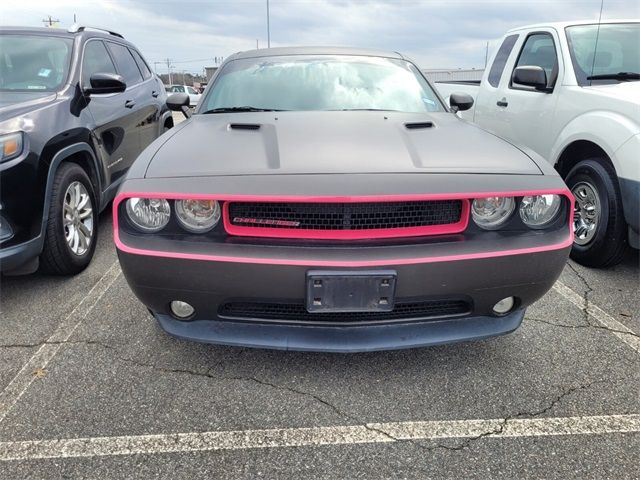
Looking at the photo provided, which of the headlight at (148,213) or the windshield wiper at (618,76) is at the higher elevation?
the windshield wiper at (618,76)

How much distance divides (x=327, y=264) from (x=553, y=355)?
149cm

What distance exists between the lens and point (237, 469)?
1.82m

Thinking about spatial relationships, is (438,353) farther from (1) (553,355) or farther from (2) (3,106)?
(2) (3,106)

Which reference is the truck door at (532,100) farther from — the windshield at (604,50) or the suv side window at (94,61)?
the suv side window at (94,61)

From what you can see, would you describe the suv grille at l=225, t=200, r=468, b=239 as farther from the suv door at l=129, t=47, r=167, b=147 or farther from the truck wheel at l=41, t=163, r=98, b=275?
the suv door at l=129, t=47, r=167, b=147

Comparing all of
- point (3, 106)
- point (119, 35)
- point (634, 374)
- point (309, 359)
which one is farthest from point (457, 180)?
point (119, 35)

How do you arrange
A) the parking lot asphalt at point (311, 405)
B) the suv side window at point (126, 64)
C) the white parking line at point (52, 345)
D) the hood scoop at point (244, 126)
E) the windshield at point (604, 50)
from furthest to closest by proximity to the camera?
the suv side window at point (126, 64)
the windshield at point (604, 50)
the hood scoop at point (244, 126)
the white parking line at point (52, 345)
the parking lot asphalt at point (311, 405)

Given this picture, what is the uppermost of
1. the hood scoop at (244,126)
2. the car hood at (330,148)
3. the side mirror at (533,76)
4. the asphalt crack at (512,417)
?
the side mirror at (533,76)

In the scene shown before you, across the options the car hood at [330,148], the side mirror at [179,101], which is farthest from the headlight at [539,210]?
the side mirror at [179,101]

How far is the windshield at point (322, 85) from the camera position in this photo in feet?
10.3

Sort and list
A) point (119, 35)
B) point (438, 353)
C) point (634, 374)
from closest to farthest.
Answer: point (634, 374)
point (438, 353)
point (119, 35)

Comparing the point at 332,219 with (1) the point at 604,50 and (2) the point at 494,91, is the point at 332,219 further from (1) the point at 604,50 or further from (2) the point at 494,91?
(2) the point at 494,91

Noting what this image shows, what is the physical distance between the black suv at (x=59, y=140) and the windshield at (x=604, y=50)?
3944 millimetres

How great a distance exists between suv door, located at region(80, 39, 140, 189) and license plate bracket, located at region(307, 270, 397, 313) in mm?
2751
